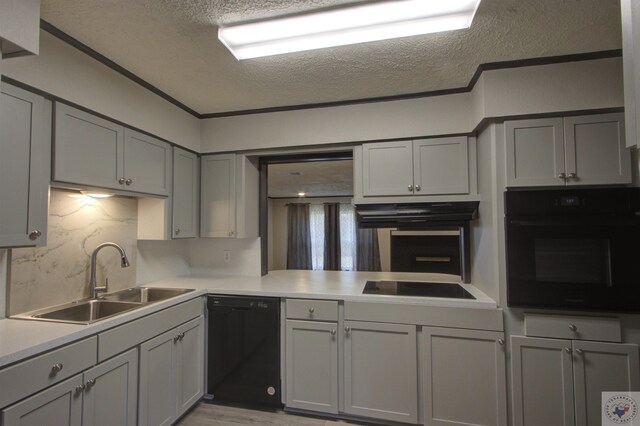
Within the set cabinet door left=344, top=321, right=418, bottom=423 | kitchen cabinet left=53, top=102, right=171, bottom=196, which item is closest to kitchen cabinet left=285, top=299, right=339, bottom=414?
cabinet door left=344, top=321, right=418, bottom=423

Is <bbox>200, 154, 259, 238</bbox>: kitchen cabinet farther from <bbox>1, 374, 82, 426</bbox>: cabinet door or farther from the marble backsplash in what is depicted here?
<bbox>1, 374, 82, 426</bbox>: cabinet door

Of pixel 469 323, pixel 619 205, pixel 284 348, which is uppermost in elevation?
pixel 619 205

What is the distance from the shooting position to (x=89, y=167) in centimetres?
173

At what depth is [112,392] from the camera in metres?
1.53

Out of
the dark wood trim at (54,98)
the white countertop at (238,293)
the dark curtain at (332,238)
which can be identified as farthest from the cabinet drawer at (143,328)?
the dark curtain at (332,238)

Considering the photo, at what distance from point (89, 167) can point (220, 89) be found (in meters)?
1.00

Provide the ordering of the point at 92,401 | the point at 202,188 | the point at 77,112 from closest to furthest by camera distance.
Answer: the point at 92,401, the point at 77,112, the point at 202,188

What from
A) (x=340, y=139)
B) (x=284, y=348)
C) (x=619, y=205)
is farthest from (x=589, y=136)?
(x=284, y=348)

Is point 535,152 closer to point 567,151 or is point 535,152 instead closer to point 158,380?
point 567,151

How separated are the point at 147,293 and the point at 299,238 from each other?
16.3 feet

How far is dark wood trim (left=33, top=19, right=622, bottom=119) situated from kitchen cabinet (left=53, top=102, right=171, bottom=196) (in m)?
0.35

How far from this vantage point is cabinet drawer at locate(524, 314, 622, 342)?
1677 millimetres

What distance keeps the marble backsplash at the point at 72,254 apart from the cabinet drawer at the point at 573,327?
2763mm

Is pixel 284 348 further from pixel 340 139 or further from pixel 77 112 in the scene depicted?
pixel 77 112
